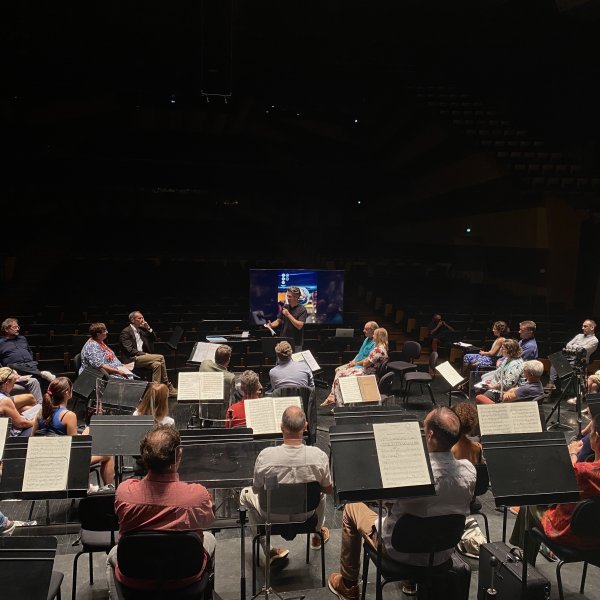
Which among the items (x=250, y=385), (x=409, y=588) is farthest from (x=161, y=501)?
(x=250, y=385)

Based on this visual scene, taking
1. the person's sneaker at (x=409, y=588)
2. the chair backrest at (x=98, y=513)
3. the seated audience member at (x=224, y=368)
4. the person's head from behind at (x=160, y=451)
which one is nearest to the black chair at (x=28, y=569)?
the person's head from behind at (x=160, y=451)

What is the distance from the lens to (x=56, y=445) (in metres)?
3.47

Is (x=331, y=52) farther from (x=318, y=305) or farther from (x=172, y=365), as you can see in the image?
(x=172, y=365)

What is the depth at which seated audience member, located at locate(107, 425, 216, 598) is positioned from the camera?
109 inches

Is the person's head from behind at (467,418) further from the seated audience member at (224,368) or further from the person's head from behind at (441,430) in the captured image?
the seated audience member at (224,368)

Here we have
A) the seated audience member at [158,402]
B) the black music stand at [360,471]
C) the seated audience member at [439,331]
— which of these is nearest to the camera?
the black music stand at [360,471]

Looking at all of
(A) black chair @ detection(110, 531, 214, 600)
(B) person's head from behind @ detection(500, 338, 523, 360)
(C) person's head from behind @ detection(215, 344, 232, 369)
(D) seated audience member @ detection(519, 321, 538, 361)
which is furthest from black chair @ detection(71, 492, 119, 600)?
(D) seated audience member @ detection(519, 321, 538, 361)

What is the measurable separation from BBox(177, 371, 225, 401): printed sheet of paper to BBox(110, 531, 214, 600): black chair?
2632 mm

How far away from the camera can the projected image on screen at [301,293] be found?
10.9m

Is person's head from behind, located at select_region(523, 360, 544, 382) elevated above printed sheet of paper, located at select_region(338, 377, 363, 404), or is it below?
above

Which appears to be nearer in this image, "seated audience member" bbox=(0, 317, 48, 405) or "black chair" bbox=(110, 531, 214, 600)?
"black chair" bbox=(110, 531, 214, 600)

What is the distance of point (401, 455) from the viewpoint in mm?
3113

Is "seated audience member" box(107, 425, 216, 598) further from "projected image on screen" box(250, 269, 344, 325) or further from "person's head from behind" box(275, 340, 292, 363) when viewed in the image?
"projected image on screen" box(250, 269, 344, 325)

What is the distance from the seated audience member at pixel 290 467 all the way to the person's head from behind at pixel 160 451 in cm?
74
